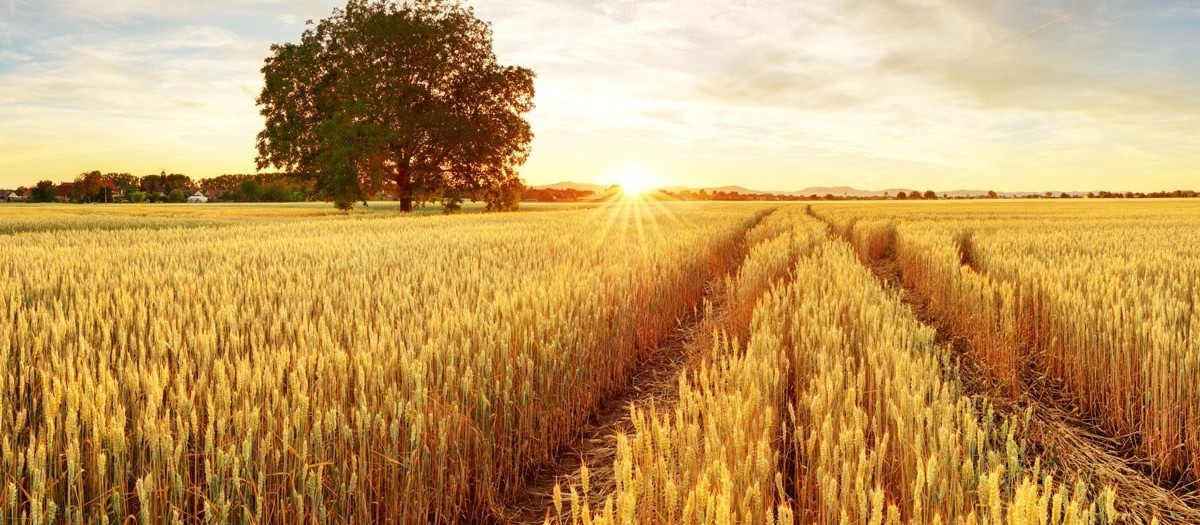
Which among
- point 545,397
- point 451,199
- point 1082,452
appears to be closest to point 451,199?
point 451,199

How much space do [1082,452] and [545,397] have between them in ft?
10.7

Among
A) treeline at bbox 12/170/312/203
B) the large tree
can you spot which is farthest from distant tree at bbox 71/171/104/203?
the large tree

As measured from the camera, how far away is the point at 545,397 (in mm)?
3461

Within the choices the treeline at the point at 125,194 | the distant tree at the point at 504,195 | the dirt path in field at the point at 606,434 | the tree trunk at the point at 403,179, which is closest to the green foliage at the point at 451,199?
the distant tree at the point at 504,195

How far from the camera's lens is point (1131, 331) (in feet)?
13.9

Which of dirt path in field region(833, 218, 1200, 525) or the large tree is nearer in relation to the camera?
dirt path in field region(833, 218, 1200, 525)

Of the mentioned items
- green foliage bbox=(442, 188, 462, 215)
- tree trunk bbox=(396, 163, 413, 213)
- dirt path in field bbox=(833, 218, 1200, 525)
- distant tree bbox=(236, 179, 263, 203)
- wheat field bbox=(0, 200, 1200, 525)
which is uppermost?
distant tree bbox=(236, 179, 263, 203)

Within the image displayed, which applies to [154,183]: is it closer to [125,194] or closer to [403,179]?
[125,194]

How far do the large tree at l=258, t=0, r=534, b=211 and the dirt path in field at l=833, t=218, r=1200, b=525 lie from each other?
2647cm

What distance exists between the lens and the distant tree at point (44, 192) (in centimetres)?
8788

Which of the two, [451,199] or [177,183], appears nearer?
[451,199]

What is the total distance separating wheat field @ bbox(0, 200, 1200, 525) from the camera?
1839 mm

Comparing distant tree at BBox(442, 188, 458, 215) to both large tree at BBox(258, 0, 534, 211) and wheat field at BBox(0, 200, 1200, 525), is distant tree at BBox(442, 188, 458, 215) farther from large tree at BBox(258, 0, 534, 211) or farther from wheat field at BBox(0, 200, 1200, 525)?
wheat field at BBox(0, 200, 1200, 525)

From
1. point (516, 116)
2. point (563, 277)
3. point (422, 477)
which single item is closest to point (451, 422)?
point (422, 477)
